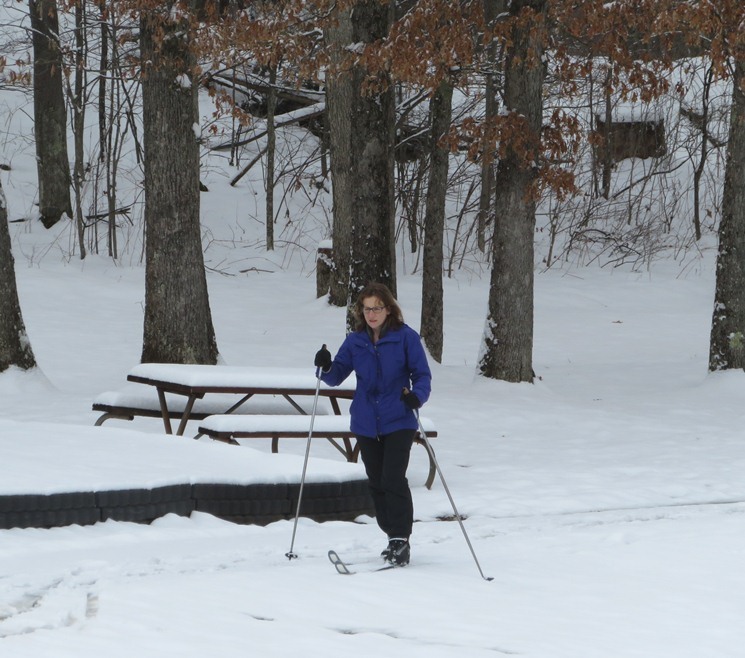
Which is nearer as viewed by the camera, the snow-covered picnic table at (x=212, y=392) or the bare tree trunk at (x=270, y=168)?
the snow-covered picnic table at (x=212, y=392)

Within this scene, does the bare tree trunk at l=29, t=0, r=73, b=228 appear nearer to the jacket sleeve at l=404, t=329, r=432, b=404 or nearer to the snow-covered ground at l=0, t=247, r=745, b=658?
the snow-covered ground at l=0, t=247, r=745, b=658

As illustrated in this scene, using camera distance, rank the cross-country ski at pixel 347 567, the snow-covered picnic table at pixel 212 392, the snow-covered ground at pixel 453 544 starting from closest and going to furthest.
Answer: the snow-covered ground at pixel 453 544, the cross-country ski at pixel 347 567, the snow-covered picnic table at pixel 212 392

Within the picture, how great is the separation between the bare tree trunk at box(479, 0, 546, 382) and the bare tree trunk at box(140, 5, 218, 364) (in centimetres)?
345

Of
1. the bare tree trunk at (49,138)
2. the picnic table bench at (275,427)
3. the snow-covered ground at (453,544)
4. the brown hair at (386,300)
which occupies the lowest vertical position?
the snow-covered ground at (453,544)

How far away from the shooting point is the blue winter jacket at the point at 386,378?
672cm

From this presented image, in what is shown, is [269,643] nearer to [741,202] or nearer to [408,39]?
[408,39]

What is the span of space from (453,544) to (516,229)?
23.6 feet

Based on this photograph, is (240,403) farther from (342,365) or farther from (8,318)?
(8,318)

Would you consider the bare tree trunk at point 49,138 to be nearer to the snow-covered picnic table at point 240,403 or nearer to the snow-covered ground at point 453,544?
the snow-covered ground at point 453,544

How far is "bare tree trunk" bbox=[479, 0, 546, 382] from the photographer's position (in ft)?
44.3

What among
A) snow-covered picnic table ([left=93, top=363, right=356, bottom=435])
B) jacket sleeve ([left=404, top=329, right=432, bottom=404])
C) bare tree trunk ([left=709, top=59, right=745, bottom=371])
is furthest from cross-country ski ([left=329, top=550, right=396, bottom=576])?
bare tree trunk ([left=709, top=59, right=745, bottom=371])

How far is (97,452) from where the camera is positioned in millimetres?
8148

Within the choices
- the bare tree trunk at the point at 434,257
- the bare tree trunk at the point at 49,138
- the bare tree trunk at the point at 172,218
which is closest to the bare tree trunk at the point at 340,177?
the bare tree trunk at the point at 434,257

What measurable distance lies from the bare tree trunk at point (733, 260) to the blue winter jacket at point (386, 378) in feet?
28.5
